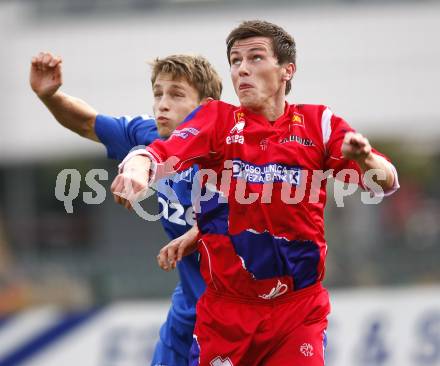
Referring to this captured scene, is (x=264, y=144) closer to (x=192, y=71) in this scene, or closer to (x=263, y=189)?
(x=263, y=189)

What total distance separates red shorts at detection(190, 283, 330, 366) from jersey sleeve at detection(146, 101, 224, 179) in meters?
0.67

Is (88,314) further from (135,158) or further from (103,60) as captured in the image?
(103,60)

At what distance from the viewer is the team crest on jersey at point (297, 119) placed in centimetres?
451

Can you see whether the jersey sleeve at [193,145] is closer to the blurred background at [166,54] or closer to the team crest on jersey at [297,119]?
the team crest on jersey at [297,119]

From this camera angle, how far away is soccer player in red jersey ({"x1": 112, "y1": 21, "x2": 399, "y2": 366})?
14.5ft

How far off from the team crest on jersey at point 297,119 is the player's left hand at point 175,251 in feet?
2.56

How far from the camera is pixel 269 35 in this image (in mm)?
4555

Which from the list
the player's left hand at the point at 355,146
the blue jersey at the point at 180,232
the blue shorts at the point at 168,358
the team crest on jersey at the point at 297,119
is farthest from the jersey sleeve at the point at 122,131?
the player's left hand at the point at 355,146

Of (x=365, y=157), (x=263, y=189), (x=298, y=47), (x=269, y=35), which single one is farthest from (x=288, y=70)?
(x=298, y=47)

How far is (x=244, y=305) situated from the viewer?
4547 mm

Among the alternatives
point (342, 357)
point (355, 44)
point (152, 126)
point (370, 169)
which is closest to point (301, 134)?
point (370, 169)

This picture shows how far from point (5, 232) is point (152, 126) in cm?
1291

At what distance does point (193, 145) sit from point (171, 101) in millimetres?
1021

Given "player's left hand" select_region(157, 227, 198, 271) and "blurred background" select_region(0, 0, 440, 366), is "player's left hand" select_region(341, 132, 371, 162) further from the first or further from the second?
"blurred background" select_region(0, 0, 440, 366)
